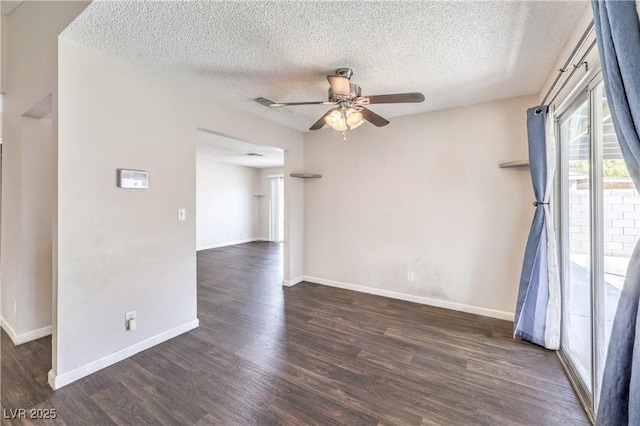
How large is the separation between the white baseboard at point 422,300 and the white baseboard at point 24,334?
305cm

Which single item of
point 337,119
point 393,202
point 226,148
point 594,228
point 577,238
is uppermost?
point 226,148

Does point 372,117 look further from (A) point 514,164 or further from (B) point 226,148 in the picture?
(B) point 226,148

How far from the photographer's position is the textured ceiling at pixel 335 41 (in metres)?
1.59

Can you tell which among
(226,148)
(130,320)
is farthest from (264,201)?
(130,320)

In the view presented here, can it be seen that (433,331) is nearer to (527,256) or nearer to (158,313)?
(527,256)

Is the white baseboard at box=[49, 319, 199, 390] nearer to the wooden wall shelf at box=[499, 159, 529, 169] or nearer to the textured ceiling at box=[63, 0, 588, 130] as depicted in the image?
the textured ceiling at box=[63, 0, 588, 130]

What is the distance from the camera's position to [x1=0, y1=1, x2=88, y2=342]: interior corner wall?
219 cm

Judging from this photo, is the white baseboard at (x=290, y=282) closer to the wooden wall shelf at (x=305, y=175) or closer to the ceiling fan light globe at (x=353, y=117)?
the wooden wall shelf at (x=305, y=175)

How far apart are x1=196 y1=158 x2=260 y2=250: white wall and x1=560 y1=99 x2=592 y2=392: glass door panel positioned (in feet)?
21.9

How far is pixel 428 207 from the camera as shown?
132 inches

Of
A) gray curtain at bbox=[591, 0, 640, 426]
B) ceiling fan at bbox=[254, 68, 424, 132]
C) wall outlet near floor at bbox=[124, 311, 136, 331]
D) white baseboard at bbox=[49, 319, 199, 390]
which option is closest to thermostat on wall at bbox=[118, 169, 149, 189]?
wall outlet near floor at bbox=[124, 311, 136, 331]

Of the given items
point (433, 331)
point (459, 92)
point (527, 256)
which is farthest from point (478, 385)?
point (459, 92)

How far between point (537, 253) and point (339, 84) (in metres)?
2.31

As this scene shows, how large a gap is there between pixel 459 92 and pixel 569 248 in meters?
1.81
